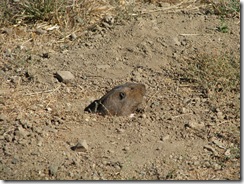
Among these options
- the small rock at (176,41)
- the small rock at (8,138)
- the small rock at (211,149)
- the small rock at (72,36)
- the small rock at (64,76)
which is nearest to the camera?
the small rock at (211,149)

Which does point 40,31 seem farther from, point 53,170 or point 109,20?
point 53,170

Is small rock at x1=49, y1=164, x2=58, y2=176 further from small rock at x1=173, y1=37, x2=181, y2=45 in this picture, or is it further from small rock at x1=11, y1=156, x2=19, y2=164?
small rock at x1=173, y1=37, x2=181, y2=45

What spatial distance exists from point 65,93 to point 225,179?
1.60 m

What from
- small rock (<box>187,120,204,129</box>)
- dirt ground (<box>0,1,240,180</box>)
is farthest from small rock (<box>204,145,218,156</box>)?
small rock (<box>187,120,204,129</box>)

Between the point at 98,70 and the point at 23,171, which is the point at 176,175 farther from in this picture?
the point at 98,70

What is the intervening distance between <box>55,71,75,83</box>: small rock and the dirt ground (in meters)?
0.03

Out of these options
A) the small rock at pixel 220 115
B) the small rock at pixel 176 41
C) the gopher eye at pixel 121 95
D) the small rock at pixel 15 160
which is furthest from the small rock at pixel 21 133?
the small rock at pixel 176 41

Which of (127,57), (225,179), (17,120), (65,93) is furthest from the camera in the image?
(127,57)

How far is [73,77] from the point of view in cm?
559

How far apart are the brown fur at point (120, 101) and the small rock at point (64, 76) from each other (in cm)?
50

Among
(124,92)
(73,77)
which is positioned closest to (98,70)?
(73,77)

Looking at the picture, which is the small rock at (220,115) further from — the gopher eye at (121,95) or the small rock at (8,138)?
the small rock at (8,138)

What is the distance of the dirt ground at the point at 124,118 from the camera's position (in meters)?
4.53

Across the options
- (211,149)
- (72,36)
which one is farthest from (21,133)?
(72,36)
